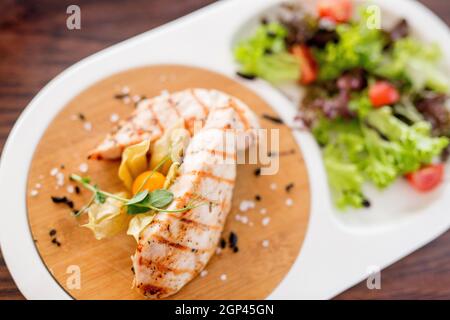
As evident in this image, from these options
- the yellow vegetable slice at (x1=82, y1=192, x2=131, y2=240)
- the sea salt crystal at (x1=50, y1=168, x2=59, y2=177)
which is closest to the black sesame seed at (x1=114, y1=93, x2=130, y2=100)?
the sea salt crystal at (x1=50, y1=168, x2=59, y2=177)

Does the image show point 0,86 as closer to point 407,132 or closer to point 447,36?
point 407,132

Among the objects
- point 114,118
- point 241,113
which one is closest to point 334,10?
point 241,113

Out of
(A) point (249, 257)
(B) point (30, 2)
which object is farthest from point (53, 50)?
(A) point (249, 257)

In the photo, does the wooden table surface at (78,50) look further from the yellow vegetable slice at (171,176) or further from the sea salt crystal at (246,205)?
the yellow vegetable slice at (171,176)

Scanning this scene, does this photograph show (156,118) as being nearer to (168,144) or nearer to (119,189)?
(168,144)

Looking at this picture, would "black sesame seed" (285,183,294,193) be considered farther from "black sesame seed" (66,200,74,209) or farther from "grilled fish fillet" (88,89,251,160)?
"black sesame seed" (66,200,74,209)

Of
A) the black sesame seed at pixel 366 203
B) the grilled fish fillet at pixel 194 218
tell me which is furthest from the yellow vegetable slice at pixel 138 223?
the black sesame seed at pixel 366 203

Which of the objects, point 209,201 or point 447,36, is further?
point 447,36
